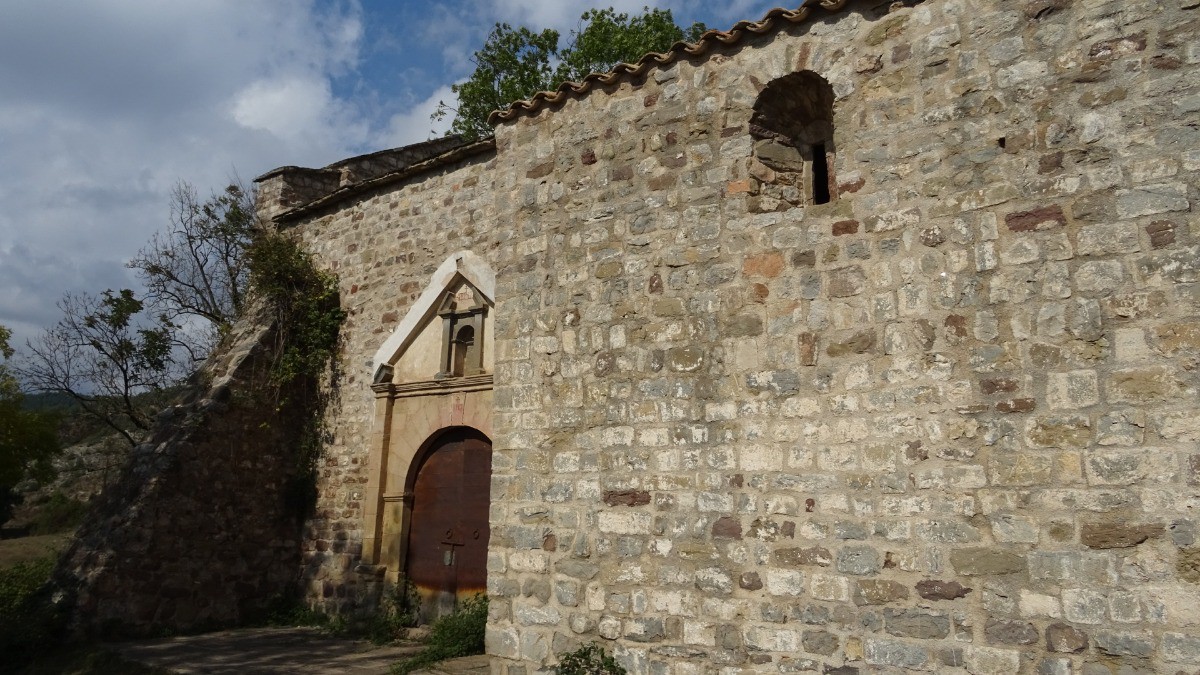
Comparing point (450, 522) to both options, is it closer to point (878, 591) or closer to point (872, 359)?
point (878, 591)

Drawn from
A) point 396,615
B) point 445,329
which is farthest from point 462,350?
point 396,615

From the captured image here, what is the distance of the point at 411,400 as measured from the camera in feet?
30.0

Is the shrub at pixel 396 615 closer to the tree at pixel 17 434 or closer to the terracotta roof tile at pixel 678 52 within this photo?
the terracotta roof tile at pixel 678 52

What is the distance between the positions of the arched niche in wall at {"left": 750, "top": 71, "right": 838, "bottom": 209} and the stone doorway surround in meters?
4.03

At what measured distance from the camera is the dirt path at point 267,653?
23.0ft

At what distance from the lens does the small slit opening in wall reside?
17.4 ft

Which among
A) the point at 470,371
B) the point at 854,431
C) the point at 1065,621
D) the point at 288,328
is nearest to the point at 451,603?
the point at 470,371

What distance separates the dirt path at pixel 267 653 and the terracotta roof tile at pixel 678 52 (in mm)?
4717

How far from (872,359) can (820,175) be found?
58.5 inches

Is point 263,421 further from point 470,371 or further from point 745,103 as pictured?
point 745,103

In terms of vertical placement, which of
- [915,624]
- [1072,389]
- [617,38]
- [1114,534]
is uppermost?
[617,38]

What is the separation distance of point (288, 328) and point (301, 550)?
9.17ft

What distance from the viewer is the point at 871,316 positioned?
4496 mm

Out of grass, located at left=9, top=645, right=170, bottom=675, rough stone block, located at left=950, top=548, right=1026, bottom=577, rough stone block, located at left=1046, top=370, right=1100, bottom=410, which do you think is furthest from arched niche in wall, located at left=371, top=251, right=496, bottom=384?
rough stone block, located at left=1046, top=370, right=1100, bottom=410
